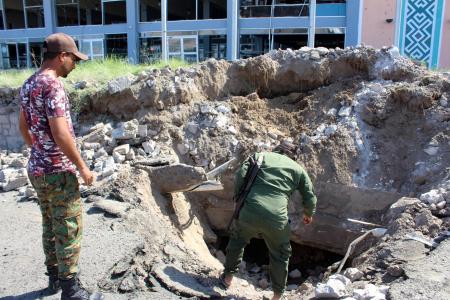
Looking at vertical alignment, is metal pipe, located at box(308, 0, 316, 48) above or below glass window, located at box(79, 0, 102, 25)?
below

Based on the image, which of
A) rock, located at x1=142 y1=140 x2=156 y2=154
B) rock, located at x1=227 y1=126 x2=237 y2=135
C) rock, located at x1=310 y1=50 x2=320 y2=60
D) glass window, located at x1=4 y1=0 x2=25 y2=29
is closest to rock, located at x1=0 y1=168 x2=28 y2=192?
rock, located at x1=142 y1=140 x2=156 y2=154

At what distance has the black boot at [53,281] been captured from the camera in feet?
10.5

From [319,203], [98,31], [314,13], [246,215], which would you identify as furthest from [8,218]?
[98,31]

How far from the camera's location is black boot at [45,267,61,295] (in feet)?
10.5

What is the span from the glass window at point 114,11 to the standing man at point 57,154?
20.6m

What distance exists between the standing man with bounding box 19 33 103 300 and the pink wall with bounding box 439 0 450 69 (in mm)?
16151

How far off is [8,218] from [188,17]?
19.8 metres

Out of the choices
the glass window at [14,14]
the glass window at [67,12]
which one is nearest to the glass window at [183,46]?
the glass window at [67,12]

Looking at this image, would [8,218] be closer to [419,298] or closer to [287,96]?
[419,298]

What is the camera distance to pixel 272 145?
6.33 metres

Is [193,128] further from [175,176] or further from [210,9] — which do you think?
[210,9]

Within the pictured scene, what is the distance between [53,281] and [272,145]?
152 inches

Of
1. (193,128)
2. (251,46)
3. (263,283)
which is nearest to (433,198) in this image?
(263,283)

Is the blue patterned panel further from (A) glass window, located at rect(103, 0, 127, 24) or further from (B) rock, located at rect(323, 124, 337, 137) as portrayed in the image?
(A) glass window, located at rect(103, 0, 127, 24)
